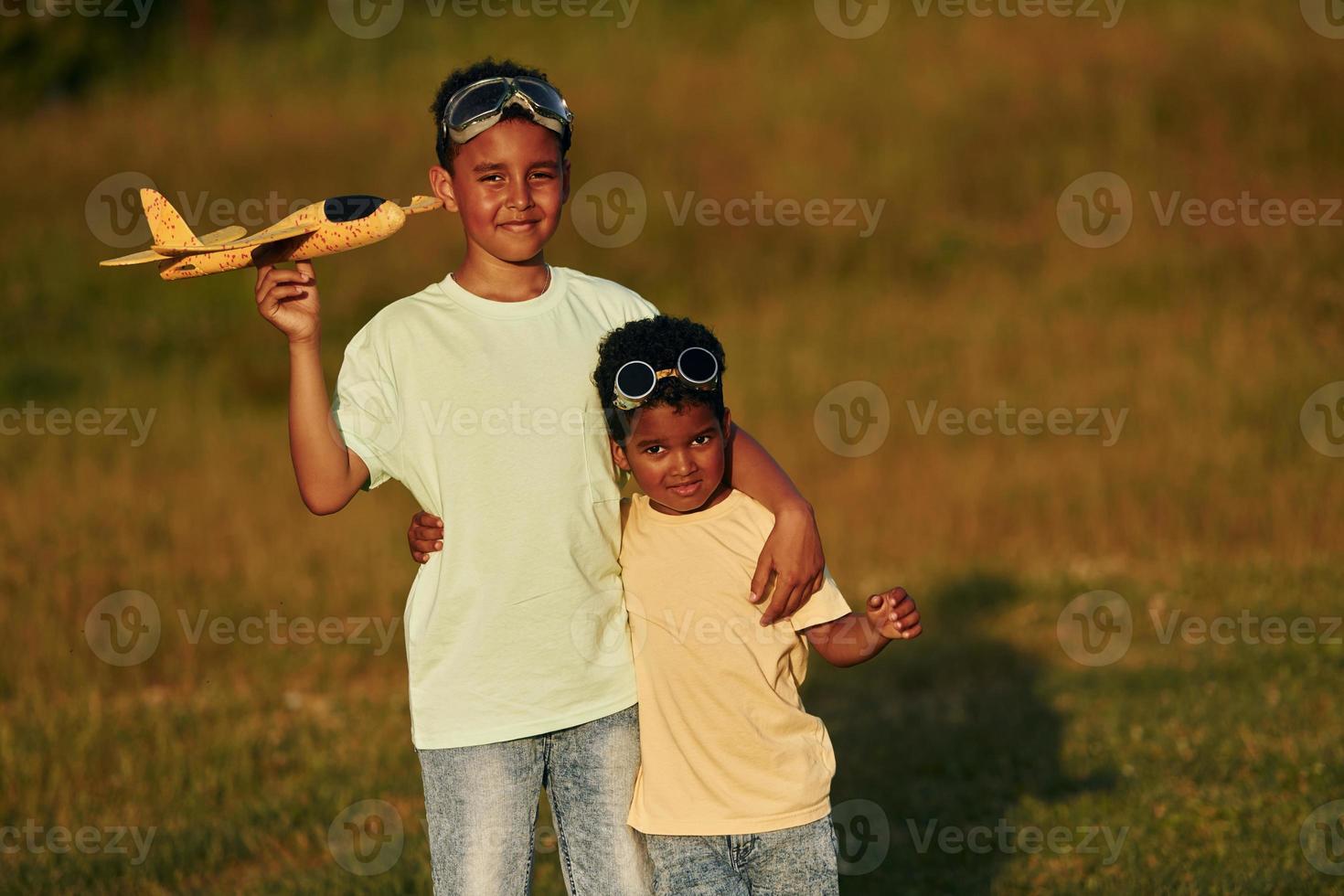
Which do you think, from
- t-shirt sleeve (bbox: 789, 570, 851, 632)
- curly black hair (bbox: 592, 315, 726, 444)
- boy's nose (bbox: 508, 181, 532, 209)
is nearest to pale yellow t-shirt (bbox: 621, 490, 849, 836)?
t-shirt sleeve (bbox: 789, 570, 851, 632)

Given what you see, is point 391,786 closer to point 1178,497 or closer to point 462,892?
point 462,892

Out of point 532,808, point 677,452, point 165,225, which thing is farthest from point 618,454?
point 165,225

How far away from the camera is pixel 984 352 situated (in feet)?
48.2

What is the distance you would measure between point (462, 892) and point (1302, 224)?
49.3 feet

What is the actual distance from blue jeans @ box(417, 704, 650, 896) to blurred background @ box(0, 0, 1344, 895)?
2.27 m

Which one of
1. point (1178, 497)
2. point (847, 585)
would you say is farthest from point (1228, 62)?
point (847, 585)

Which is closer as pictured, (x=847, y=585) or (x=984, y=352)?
(x=847, y=585)

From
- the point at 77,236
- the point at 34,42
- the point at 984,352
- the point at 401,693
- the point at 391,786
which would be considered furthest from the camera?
the point at 34,42

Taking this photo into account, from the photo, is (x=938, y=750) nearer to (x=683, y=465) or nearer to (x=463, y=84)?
(x=683, y=465)

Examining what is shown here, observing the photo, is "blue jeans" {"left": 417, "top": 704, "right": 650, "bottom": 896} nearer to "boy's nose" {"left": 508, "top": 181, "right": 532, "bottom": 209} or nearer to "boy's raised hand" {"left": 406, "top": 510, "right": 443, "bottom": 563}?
"boy's raised hand" {"left": 406, "top": 510, "right": 443, "bottom": 563}

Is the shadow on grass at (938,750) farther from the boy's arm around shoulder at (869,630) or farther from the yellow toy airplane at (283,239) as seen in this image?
the yellow toy airplane at (283,239)

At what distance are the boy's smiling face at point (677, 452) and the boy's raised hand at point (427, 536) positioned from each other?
0.47m

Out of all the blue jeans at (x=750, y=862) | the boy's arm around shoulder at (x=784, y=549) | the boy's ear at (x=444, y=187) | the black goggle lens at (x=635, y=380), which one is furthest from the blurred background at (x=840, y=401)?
the boy's ear at (x=444, y=187)

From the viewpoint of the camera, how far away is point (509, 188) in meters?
3.79
